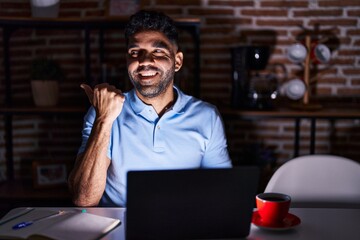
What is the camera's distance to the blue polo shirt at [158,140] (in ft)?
5.52

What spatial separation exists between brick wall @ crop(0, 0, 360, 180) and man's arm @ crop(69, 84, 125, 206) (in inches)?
51.2

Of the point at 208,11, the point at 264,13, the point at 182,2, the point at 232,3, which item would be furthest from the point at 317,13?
the point at 182,2

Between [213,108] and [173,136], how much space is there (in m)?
0.23

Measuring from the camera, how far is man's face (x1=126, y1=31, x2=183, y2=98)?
174 centimetres

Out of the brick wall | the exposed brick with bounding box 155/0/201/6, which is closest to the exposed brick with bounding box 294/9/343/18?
the brick wall

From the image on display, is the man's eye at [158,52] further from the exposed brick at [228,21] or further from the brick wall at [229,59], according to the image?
the exposed brick at [228,21]

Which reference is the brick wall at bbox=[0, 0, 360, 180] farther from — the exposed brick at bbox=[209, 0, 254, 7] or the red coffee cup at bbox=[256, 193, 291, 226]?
the red coffee cup at bbox=[256, 193, 291, 226]

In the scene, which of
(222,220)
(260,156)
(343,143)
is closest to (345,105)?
(343,143)

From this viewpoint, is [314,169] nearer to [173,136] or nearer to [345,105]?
[173,136]

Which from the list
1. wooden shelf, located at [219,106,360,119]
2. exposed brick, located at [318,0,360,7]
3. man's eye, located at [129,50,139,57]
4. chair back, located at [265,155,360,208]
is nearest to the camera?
chair back, located at [265,155,360,208]

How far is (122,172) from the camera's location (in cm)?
167

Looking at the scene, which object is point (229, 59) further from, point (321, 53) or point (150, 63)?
point (150, 63)

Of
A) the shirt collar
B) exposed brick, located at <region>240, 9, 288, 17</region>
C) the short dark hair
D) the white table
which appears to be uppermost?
exposed brick, located at <region>240, 9, 288, 17</region>

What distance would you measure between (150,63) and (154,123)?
23 centimetres
